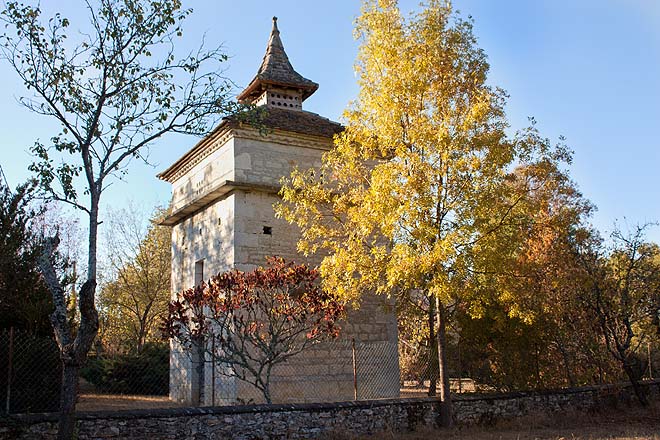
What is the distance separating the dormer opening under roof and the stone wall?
10.2 meters

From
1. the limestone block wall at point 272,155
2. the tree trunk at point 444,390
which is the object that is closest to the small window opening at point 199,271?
the limestone block wall at point 272,155

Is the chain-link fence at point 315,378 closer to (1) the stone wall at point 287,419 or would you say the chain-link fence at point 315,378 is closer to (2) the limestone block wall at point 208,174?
(1) the stone wall at point 287,419

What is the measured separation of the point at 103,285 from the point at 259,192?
18.3 m

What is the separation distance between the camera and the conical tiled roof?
17.1 metres

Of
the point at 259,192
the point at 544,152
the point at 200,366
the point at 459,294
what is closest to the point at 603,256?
the point at 544,152

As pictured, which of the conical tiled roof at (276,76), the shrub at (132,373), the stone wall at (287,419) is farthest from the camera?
the shrub at (132,373)

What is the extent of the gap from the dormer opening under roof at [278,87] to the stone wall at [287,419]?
10.2 meters

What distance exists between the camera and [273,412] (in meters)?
9.12

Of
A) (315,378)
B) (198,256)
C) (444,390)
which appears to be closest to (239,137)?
(198,256)

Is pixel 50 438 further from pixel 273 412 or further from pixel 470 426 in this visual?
pixel 470 426

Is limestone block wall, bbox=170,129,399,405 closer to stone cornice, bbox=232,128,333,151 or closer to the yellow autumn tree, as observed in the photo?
stone cornice, bbox=232,128,333,151

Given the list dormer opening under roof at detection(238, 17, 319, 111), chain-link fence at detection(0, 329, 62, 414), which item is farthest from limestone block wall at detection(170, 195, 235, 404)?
dormer opening under roof at detection(238, 17, 319, 111)

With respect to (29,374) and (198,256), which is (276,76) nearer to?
(198,256)

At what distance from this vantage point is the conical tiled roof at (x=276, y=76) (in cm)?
1714
